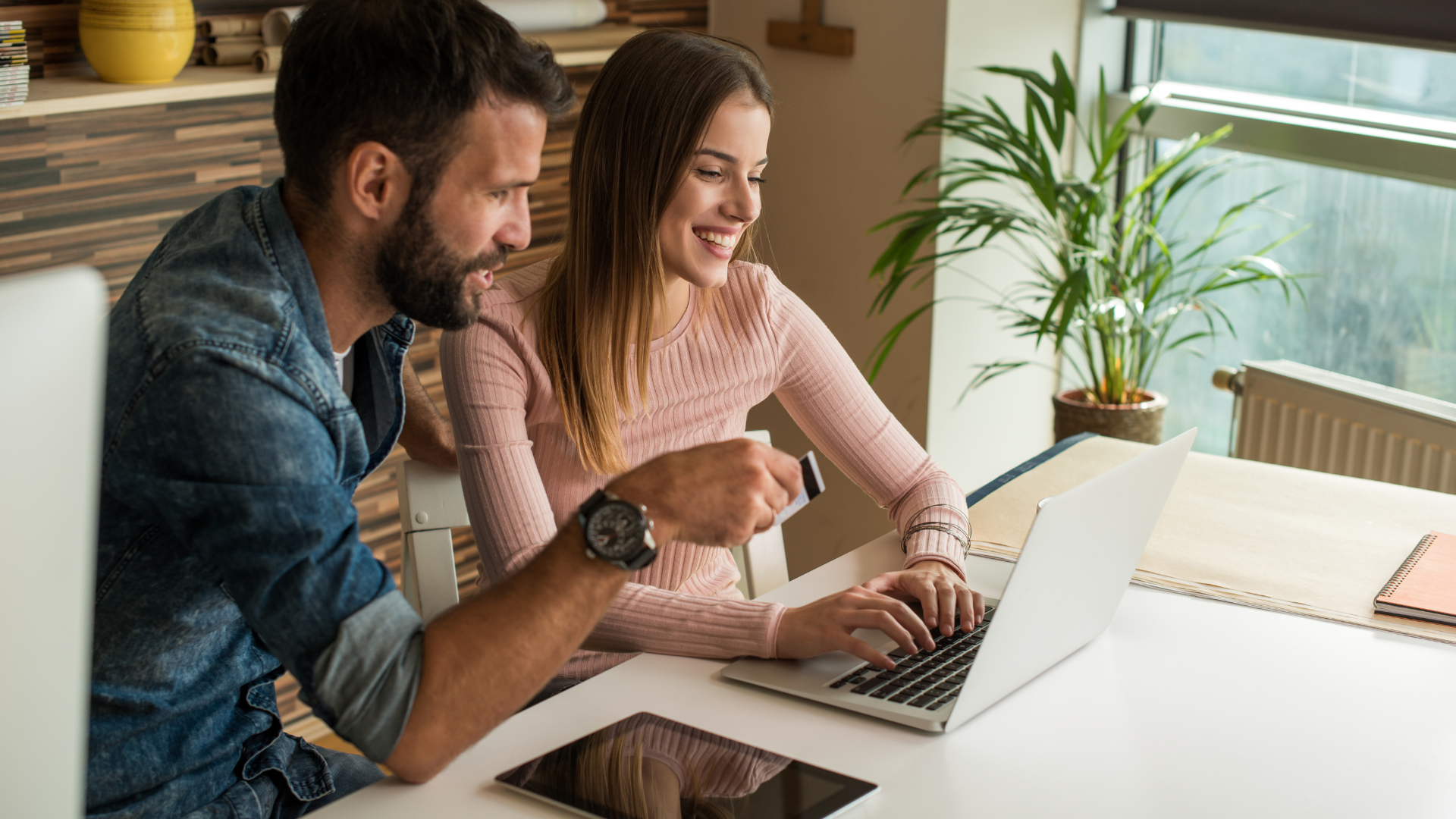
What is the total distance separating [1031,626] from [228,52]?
1851 mm

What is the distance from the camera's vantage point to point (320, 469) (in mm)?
957

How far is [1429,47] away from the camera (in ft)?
7.47

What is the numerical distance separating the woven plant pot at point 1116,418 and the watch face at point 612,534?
1.71 metres

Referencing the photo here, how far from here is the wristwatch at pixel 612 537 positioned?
0.99 meters

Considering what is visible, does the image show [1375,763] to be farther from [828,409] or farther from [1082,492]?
[828,409]

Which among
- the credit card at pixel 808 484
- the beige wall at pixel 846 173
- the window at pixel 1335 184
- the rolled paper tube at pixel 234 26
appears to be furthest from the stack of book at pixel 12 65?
the window at pixel 1335 184

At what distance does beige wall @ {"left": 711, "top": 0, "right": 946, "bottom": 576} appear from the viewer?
2820 millimetres

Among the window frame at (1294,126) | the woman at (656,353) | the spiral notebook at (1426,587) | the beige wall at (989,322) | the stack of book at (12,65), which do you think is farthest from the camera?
the beige wall at (989,322)

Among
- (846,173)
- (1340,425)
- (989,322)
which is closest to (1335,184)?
(1340,425)

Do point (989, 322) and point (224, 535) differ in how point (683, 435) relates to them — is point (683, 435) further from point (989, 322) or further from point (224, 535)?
point (989, 322)

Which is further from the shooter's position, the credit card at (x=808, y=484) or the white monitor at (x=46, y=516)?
the credit card at (x=808, y=484)

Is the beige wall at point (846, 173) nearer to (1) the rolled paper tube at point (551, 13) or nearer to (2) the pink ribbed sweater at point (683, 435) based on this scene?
(1) the rolled paper tube at point (551, 13)

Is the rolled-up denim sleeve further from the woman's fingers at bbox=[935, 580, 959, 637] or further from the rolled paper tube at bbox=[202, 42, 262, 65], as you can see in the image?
the rolled paper tube at bbox=[202, 42, 262, 65]

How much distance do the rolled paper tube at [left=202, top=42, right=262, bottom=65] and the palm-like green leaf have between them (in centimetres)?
124
